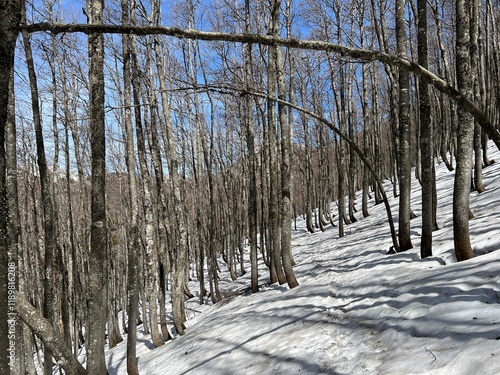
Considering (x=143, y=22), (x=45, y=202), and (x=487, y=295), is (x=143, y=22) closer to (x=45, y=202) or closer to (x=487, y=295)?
(x=45, y=202)

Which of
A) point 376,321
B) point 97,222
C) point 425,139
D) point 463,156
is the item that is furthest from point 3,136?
point 425,139

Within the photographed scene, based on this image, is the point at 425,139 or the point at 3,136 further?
the point at 425,139

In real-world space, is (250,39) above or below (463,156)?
above

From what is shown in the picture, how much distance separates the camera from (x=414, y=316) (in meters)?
3.88

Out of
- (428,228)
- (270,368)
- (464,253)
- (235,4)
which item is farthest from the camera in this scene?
(235,4)

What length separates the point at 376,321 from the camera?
4301mm

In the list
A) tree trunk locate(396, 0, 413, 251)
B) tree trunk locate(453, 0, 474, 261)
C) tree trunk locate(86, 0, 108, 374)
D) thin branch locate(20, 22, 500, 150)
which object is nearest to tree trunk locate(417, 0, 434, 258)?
tree trunk locate(396, 0, 413, 251)

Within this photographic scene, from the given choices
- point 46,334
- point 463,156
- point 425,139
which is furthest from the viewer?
point 425,139

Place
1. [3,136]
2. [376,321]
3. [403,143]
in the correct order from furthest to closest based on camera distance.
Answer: [403,143] < [376,321] < [3,136]

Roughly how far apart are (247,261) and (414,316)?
60.6 feet

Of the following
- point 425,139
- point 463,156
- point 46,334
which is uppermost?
point 425,139

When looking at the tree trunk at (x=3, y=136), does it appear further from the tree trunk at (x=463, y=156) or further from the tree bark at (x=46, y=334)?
the tree trunk at (x=463, y=156)

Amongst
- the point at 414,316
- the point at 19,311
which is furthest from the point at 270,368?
the point at 19,311

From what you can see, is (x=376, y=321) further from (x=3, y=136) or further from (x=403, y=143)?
(x=3, y=136)
